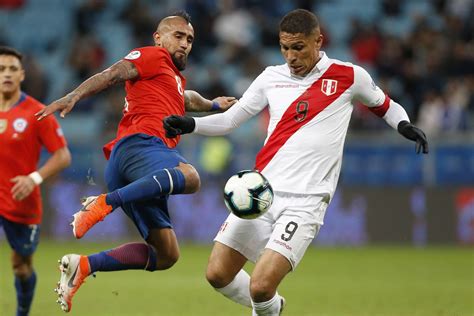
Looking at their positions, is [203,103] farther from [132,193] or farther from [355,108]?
[355,108]

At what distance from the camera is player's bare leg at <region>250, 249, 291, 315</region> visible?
24.2ft

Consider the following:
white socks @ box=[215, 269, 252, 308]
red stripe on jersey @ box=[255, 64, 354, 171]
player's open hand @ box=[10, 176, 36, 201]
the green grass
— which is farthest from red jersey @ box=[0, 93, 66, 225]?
red stripe on jersey @ box=[255, 64, 354, 171]

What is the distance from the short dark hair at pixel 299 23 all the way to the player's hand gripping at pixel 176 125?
1011 millimetres

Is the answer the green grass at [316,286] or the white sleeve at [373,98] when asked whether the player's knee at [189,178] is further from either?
the green grass at [316,286]

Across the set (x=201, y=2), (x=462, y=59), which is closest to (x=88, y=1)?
(x=201, y=2)

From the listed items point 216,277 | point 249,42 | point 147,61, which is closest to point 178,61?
Answer: point 147,61

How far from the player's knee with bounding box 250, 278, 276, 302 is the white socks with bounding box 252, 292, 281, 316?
0.12m

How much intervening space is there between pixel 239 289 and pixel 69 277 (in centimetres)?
134

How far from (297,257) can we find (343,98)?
1.31 m

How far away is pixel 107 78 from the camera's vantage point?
7836 mm

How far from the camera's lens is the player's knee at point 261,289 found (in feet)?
24.1

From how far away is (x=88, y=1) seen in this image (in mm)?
22891

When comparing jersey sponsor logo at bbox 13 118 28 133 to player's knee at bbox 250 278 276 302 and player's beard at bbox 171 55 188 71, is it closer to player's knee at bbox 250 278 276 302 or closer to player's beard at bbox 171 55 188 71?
player's beard at bbox 171 55 188 71

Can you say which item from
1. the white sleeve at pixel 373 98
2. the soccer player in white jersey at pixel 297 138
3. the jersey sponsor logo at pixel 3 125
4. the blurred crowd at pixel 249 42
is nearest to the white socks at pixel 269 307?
the soccer player in white jersey at pixel 297 138
